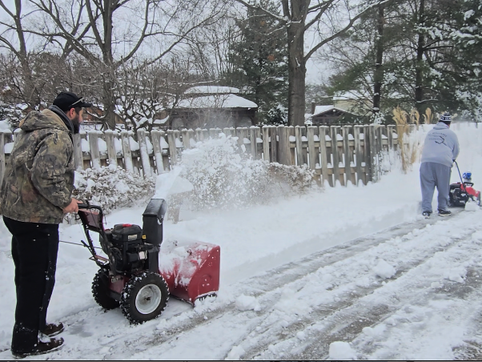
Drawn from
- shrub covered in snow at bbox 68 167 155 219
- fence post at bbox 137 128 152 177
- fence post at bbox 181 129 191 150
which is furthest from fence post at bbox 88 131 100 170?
fence post at bbox 181 129 191 150

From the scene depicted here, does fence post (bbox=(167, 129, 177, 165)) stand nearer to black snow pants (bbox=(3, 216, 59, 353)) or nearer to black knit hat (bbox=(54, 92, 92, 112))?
black knit hat (bbox=(54, 92, 92, 112))

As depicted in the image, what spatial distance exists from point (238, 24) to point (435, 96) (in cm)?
1124

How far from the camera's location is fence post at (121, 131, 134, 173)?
6801 mm

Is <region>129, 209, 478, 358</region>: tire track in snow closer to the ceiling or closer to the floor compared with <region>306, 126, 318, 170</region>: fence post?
closer to the floor

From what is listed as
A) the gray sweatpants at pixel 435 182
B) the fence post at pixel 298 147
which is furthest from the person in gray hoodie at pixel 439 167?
the fence post at pixel 298 147

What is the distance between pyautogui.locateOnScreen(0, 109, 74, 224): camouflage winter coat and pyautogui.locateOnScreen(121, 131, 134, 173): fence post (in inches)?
152

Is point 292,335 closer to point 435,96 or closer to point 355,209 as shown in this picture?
point 355,209

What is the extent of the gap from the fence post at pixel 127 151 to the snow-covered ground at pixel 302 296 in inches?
34.9

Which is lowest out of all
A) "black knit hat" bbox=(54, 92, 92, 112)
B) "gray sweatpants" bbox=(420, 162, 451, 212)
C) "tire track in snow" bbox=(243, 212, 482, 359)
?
"tire track in snow" bbox=(243, 212, 482, 359)

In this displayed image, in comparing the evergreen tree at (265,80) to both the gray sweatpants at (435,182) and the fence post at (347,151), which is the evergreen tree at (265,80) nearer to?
the fence post at (347,151)

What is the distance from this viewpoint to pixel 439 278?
14.1 feet

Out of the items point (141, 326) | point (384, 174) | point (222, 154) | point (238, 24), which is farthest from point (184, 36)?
point (141, 326)

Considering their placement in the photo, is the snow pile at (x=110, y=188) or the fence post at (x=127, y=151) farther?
the fence post at (x=127, y=151)

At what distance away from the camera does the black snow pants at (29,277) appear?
2.89 m
